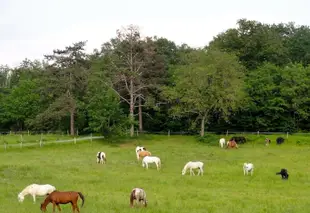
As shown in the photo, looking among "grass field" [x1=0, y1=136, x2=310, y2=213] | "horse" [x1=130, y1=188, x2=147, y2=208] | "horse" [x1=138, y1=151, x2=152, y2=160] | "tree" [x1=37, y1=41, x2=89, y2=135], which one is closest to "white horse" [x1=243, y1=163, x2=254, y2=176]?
"grass field" [x1=0, y1=136, x2=310, y2=213]

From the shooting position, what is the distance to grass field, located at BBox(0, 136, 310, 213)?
19172 millimetres

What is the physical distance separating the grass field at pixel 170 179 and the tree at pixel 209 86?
31.0ft

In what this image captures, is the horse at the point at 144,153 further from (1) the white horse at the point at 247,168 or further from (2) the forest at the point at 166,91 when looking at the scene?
(2) the forest at the point at 166,91

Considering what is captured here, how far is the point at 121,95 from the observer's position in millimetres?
63875

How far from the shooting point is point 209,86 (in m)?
56.6

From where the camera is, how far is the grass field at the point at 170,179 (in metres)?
19.2

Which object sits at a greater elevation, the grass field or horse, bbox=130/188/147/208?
horse, bbox=130/188/147/208

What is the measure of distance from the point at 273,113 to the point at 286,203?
146ft

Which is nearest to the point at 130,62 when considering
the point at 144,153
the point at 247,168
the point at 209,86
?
the point at 209,86

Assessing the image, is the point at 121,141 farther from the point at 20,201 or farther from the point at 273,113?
the point at 20,201

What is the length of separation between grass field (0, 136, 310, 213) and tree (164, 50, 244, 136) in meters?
9.46

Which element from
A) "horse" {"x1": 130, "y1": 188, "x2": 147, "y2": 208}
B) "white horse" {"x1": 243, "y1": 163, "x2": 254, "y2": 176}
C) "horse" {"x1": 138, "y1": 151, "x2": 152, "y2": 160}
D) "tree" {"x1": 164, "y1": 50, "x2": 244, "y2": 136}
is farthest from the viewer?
"tree" {"x1": 164, "y1": 50, "x2": 244, "y2": 136}

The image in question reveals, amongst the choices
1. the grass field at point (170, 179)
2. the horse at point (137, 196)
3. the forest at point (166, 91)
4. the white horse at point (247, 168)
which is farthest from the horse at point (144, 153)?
the horse at point (137, 196)

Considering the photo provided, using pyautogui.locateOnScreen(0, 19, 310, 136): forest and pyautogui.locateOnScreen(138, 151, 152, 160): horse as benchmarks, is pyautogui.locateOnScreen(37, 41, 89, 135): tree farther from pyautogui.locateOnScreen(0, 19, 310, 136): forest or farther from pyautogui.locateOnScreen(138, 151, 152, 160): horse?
pyautogui.locateOnScreen(138, 151, 152, 160): horse
